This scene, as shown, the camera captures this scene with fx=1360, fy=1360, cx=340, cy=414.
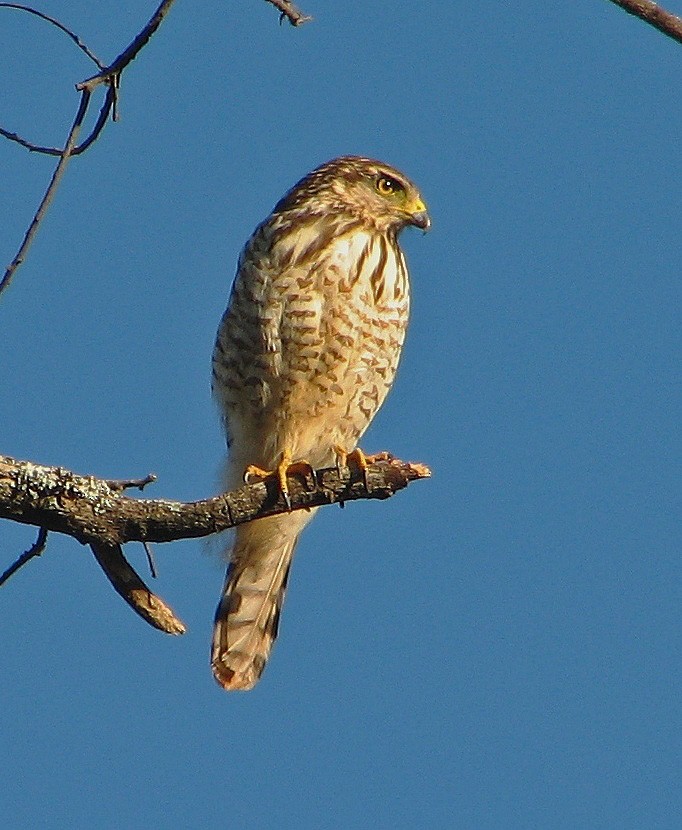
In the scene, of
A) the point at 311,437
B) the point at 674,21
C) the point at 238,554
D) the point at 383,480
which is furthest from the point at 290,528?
the point at 674,21

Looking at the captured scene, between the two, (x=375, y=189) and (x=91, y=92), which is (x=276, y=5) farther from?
(x=375, y=189)

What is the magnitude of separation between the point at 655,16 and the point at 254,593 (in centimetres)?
371

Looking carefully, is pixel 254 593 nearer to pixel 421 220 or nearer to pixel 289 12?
pixel 421 220

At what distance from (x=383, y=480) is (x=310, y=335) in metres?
1.17

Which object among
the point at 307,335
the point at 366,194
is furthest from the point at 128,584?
the point at 366,194

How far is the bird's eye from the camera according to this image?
5.89m

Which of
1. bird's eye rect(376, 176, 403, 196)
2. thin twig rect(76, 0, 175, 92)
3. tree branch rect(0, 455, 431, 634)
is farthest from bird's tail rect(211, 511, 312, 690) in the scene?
thin twig rect(76, 0, 175, 92)

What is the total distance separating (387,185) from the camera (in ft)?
19.4

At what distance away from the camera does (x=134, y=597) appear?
3848 millimetres

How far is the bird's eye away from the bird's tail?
56.7 inches

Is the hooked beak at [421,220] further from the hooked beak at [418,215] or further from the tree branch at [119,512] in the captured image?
the tree branch at [119,512]

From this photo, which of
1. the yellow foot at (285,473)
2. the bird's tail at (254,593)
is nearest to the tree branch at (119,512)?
the yellow foot at (285,473)

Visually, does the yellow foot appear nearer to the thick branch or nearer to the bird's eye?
the thick branch

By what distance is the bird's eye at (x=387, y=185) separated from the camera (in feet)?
19.3
